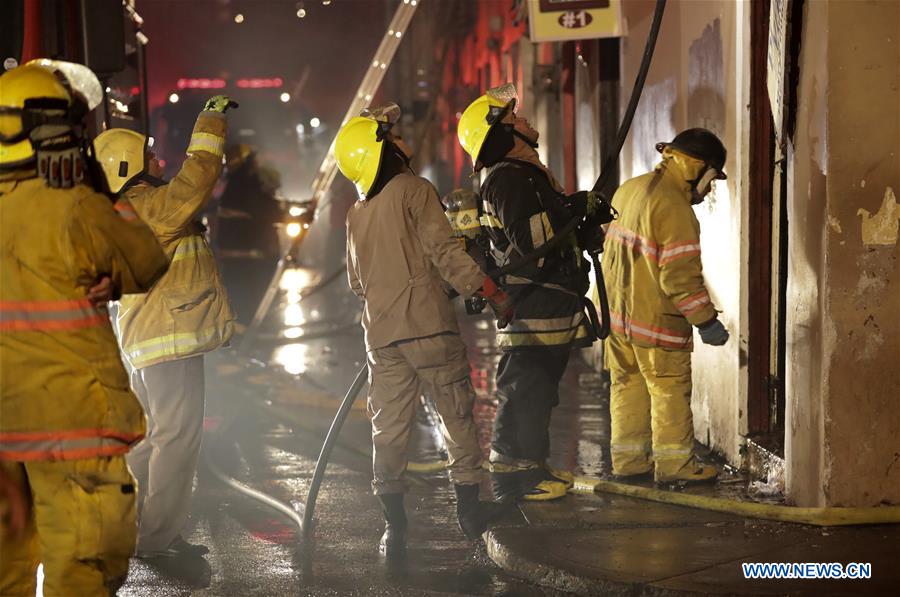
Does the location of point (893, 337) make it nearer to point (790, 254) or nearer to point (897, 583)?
point (790, 254)

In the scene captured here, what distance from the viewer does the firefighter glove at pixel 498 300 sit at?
591cm

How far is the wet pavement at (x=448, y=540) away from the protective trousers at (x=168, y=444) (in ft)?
0.58

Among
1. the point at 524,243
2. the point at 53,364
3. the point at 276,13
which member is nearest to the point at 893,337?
the point at 524,243

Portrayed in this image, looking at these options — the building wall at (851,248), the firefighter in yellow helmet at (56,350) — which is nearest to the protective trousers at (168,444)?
the firefighter in yellow helmet at (56,350)

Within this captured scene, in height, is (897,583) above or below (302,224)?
below

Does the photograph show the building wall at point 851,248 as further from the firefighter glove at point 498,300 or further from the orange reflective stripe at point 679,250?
the firefighter glove at point 498,300

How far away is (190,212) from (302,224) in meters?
6.58

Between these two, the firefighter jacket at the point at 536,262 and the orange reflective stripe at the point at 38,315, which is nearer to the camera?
the orange reflective stripe at the point at 38,315

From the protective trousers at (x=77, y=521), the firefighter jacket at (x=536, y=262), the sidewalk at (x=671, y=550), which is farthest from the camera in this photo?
the firefighter jacket at (x=536, y=262)

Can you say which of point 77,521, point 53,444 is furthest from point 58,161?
point 77,521

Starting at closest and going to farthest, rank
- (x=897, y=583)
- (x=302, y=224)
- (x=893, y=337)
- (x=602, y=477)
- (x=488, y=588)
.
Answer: (x=897, y=583) < (x=488, y=588) < (x=893, y=337) < (x=602, y=477) < (x=302, y=224)

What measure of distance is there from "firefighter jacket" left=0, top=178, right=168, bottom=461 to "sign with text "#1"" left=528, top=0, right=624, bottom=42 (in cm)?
680

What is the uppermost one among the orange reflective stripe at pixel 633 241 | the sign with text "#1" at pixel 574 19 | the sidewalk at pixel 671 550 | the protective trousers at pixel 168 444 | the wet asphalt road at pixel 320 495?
the sign with text "#1" at pixel 574 19

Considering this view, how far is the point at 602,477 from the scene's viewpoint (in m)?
7.21
